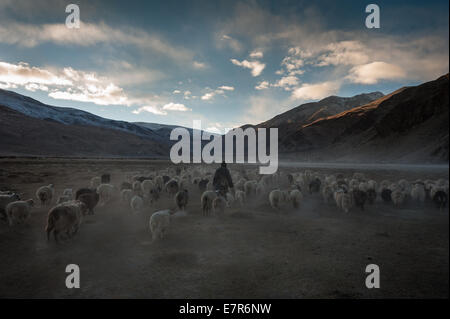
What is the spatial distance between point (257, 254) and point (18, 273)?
560 cm

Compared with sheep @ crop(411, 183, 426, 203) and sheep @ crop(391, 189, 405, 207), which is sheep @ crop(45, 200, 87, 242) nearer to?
sheep @ crop(391, 189, 405, 207)

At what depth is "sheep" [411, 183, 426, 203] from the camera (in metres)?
11.4

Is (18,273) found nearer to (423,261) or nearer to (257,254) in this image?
(257,254)

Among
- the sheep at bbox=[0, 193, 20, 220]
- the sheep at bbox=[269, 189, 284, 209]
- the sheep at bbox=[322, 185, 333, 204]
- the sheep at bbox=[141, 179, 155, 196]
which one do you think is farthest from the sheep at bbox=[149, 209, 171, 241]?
the sheep at bbox=[322, 185, 333, 204]

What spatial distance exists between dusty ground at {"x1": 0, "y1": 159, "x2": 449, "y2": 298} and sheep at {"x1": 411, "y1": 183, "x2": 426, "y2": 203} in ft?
11.1

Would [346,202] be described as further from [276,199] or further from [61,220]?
[61,220]

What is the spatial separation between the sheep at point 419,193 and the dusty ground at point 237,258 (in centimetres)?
338

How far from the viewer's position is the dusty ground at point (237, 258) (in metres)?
4.37

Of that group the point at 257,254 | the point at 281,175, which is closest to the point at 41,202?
the point at 257,254

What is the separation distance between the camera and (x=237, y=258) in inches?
233

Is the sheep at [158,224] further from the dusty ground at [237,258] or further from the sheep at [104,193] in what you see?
the sheep at [104,193]

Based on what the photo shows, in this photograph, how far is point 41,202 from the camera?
1198 centimetres

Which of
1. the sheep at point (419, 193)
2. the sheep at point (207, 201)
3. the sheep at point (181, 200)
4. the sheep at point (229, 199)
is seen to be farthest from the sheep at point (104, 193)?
the sheep at point (419, 193)

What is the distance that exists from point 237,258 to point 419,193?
11.2 m
